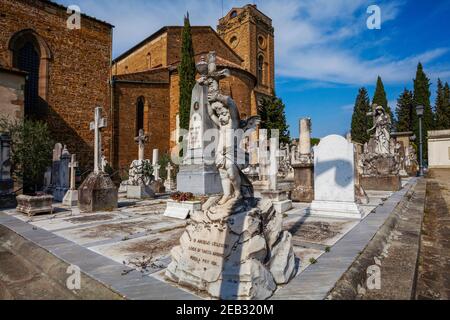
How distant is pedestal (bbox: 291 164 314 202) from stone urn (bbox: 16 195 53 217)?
7561mm

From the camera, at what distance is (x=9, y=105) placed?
1402 centimetres

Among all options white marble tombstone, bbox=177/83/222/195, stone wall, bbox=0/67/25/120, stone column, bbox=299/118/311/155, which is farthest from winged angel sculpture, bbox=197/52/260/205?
stone wall, bbox=0/67/25/120

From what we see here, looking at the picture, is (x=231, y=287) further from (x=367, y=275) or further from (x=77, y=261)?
(x=77, y=261)

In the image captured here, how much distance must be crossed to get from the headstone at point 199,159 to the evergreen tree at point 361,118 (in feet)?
135

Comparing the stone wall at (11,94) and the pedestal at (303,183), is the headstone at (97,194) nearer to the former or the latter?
the pedestal at (303,183)

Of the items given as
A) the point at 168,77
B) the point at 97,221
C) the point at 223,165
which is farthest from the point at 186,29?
the point at 223,165

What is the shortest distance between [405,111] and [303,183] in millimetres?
39729

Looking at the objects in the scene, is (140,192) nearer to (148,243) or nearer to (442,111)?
(148,243)

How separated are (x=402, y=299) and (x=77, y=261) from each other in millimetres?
3564

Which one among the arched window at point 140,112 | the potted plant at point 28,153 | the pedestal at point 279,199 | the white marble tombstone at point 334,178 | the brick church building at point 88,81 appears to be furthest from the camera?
the arched window at point 140,112

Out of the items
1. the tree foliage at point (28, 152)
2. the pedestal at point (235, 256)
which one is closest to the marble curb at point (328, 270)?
the pedestal at point (235, 256)

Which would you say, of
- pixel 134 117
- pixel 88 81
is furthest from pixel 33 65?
pixel 134 117

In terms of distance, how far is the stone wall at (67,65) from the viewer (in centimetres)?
1653

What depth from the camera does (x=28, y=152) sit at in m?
11.8
